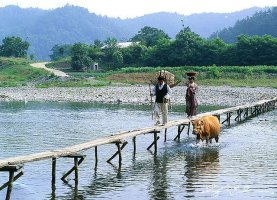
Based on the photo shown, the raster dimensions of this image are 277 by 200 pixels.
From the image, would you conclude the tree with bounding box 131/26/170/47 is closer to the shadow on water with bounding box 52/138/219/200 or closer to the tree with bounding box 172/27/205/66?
the tree with bounding box 172/27/205/66

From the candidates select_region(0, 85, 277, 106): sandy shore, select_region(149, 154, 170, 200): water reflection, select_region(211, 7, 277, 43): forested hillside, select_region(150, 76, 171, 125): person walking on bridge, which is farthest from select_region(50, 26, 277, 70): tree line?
select_region(149, 154, 170, 200): water reflection

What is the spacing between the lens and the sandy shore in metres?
56.7

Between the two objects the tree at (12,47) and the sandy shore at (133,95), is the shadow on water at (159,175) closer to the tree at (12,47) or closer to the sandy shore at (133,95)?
the sandy shore at (133,95)

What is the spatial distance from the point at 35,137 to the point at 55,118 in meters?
11.6

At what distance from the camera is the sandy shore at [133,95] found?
186 ft

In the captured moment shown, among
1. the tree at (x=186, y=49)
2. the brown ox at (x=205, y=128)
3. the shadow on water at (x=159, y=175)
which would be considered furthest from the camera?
the tree at (x=186, y=49)

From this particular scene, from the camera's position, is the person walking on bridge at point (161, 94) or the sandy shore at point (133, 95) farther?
the sandy shore at point (133, 95)

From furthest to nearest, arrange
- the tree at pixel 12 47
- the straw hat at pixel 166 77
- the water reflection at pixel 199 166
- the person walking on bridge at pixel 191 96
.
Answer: the tree at pixel 12 47
the person walking on bridge at pixel 191 96
the straw hat at pixel 166 77
the water reflection at pixel 199 166

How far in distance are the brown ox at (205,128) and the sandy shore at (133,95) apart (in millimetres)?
29417


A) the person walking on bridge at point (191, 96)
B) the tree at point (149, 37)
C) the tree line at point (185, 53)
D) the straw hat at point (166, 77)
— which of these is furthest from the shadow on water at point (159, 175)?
the tree at point (149, 37)

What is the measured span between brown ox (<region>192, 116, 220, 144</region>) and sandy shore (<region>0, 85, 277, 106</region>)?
2942 centimetres

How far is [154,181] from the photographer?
1659 centimetres

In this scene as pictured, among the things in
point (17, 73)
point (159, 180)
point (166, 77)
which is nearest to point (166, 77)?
point (166, 77)

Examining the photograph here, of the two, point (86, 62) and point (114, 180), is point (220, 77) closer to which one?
point (86, 62)
